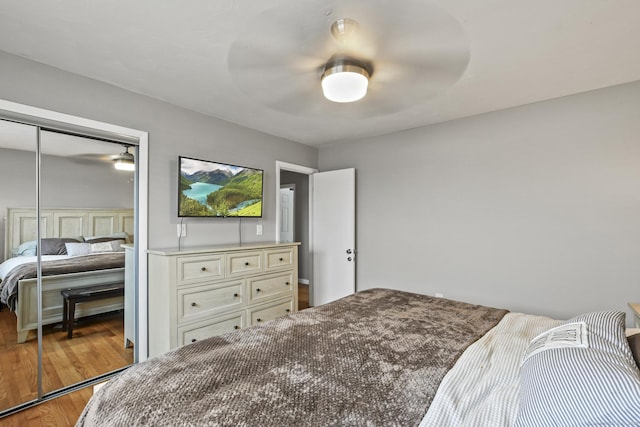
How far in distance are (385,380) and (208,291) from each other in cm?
194

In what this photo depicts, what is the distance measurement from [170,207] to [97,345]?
50.3 inches

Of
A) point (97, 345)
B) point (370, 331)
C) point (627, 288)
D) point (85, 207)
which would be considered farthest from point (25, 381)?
point (627, 288)

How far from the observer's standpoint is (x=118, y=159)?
253 centimetres

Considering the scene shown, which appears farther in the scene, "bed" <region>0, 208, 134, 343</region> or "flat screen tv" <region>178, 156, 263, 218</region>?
"flat screen tv" <region>178, 156, 263, 218</region>

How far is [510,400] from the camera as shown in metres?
0.96

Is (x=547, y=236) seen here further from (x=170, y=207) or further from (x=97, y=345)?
(x=97, y=345)

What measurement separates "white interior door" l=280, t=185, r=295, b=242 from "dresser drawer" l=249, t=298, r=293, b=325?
2.70 metres

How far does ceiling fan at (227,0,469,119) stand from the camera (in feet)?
4.96

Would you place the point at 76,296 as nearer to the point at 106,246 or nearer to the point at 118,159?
the point at 106,246

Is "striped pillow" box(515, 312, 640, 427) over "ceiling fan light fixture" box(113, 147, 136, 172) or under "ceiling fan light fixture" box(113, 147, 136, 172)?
under

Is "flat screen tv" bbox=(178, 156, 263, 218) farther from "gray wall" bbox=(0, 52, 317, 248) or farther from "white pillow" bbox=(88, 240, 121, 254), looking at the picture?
"white pillow" bbox=(88, 240, 121, 254)

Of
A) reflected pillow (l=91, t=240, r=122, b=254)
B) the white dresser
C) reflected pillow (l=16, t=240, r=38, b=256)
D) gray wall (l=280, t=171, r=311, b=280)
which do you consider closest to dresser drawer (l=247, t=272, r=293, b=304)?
the white dresser

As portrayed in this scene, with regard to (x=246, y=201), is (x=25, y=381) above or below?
below

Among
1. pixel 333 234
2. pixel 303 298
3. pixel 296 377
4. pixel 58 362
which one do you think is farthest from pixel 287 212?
pixel 296 377
